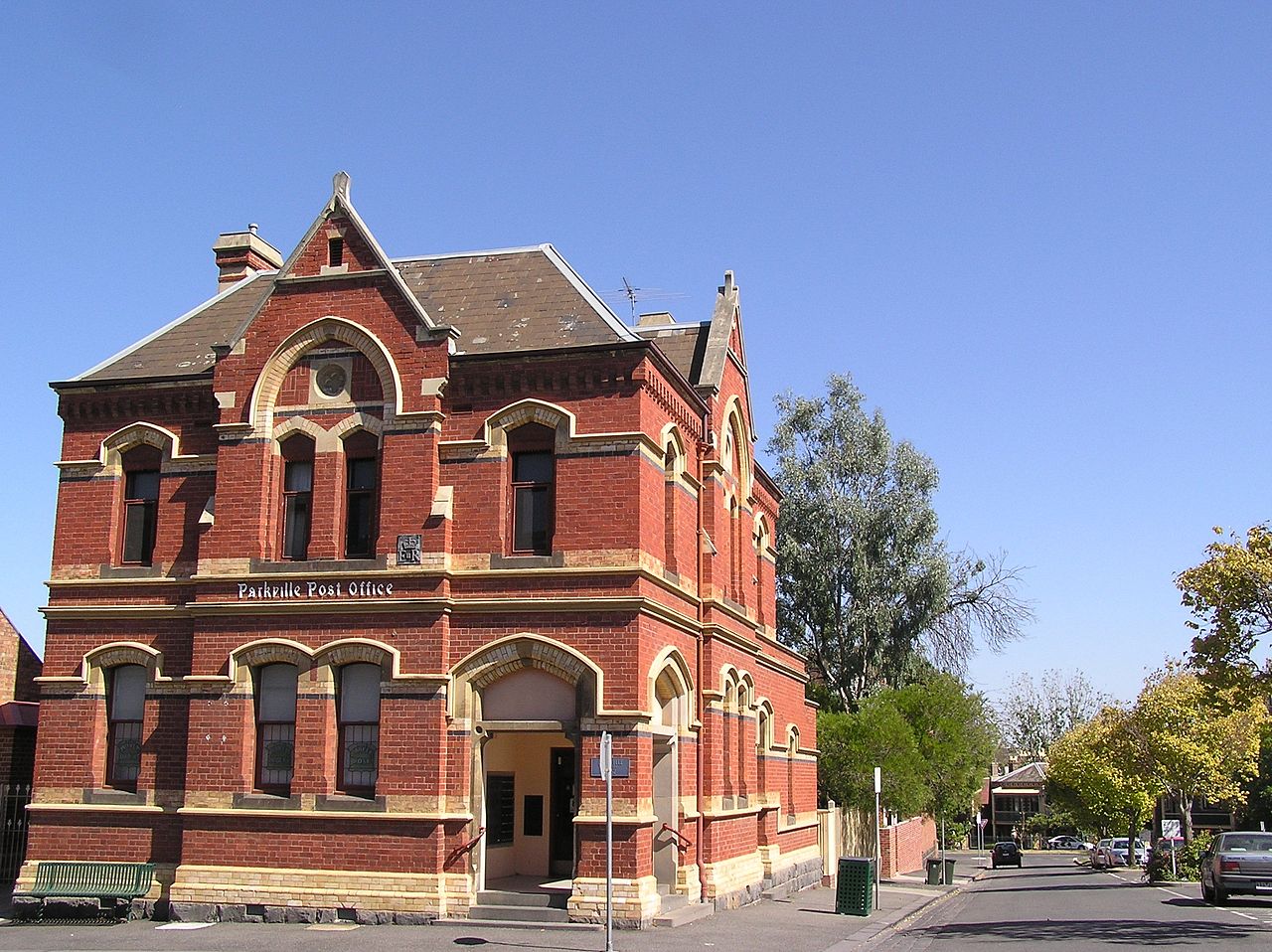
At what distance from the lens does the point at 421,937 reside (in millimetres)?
18094

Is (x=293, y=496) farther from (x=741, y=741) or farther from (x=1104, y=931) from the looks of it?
(x=1104, y=931)

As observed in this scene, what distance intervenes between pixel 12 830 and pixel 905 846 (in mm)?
28175

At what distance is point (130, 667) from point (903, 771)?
22.9 m

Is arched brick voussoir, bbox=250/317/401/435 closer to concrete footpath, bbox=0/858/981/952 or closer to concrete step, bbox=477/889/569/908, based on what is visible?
concrete step, bbox=477/889/569/908

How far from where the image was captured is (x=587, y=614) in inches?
799

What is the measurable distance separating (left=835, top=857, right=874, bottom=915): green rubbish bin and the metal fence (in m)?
16.0

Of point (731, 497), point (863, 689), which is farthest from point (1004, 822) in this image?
point (731, 497)

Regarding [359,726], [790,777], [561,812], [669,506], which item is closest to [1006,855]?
[790,777]

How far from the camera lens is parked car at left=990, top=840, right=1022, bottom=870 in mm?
64562

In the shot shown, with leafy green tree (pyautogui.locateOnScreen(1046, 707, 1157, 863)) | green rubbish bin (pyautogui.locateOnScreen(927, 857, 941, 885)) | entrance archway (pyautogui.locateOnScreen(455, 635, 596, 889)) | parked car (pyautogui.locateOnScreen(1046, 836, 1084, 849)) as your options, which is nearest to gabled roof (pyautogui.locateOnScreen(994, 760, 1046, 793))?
parked car (pyautogui.locateOnScreen(1046, 836, 1084, 849))

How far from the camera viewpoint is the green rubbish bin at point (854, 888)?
82.0 feet

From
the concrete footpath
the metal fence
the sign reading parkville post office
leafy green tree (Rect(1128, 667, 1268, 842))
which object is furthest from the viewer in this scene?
leafy green tree (Rect(1128, 667, 1268, 842))

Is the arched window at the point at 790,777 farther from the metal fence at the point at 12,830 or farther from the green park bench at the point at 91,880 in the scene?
the metal fence at the point at 12,830

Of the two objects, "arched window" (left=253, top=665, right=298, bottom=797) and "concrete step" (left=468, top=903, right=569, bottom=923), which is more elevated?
"arched window" (left=253, top=665, right=298, bottom=797)
